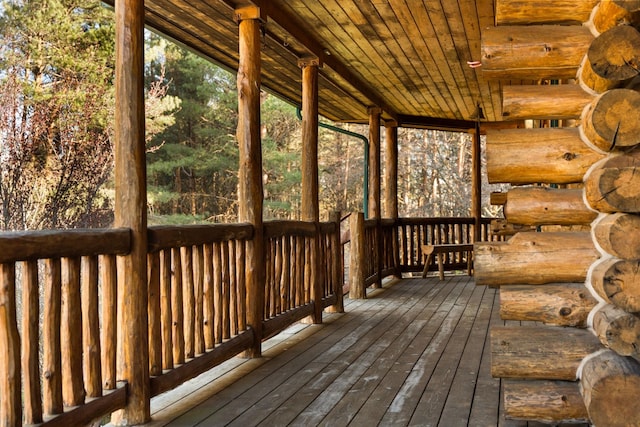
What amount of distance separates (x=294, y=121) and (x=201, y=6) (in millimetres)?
16847

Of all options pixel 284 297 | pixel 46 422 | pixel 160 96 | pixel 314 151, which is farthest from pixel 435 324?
pixel 160 96

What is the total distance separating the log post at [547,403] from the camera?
3182 millimetres

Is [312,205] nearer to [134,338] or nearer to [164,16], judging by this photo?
[164,16]

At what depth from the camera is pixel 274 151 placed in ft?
68.1

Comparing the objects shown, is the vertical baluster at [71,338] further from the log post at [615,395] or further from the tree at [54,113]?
the tree at [54,113]

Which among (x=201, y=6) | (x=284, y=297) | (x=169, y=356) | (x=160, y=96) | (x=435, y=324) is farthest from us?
(x=160, y=96)

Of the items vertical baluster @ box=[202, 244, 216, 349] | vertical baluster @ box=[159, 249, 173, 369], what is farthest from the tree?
vertical baluster @ box=[159, 249, 173, 369]

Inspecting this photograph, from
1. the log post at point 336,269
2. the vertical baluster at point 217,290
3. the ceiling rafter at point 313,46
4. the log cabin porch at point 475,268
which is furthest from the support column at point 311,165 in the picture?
the vertical baluster at point 217,290

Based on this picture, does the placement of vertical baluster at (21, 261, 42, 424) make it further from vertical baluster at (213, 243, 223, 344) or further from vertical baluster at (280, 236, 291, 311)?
vertical baluster at (280, 236, 291, 311)

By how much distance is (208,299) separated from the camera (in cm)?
433

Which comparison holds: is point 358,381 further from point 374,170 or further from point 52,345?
point 374,170

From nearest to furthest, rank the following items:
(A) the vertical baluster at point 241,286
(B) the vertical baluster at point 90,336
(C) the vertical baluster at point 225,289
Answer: (B) the vertical baluster at point 90,336 → (C) the vertical baluster at point 225,289 → (A) the vertical baluster at point 241,286

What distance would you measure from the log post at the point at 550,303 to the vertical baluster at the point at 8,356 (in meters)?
2.32

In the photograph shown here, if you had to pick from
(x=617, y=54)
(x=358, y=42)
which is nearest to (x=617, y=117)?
(x=617, y=54)
